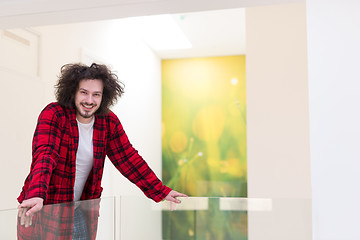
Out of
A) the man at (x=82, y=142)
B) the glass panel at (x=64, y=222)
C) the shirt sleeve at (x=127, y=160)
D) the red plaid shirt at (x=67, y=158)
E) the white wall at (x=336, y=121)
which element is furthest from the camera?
the shirt sleeve at (x=127, y=160)

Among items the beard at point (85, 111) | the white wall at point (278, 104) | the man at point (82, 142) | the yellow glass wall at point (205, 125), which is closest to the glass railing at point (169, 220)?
the man at point (82, 142)

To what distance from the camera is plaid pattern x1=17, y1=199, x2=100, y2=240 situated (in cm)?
130

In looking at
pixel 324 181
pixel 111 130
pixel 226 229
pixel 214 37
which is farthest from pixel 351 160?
pixel 214 37

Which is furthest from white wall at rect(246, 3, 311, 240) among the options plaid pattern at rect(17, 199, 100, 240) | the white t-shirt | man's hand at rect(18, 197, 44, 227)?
man's hand at rect(18, 197, 44, 227)

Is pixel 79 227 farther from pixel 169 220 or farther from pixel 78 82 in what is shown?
pixel 78 82

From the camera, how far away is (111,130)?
1966 millimetres

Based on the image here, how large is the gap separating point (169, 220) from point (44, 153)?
0.61 m

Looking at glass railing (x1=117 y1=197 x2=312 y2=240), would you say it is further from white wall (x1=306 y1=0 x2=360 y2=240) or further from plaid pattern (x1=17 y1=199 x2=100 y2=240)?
plaid pattern (x1=17 y1=199 x2=100 y2=240)

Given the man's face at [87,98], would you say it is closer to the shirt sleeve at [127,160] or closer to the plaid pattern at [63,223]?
the shirt sleeve at [127,160]

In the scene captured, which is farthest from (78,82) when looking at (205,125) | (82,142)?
(205,125)

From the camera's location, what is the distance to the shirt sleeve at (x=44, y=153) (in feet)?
5.03

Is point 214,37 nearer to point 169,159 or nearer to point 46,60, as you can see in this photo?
point 169,159

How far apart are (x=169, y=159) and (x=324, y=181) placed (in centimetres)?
456

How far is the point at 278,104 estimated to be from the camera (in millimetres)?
3070
